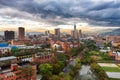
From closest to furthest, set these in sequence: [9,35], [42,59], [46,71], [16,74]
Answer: [16,74]
[46,71]
[42,59]
[9,35]

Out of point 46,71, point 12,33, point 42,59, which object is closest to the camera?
point 46,71

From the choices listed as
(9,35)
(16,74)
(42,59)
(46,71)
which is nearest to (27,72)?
(16,74)

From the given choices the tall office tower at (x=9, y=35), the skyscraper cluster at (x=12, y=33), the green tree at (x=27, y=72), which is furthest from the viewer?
the tall office tower at (x=9, y=35)

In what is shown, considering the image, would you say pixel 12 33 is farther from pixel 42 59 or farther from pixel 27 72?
pixel 27 72

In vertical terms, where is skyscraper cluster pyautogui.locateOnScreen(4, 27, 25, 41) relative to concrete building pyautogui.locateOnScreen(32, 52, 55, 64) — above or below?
above

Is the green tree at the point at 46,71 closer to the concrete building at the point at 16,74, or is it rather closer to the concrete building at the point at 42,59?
the concrete building at the point at 16,74

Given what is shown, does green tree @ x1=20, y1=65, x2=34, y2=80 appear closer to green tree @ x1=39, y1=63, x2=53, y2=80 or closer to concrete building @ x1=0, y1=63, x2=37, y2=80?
concrete building @ x1=0, y1=63, x2=37, y2=80

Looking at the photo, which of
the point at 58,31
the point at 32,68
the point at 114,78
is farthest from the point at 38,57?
the point at 58,31


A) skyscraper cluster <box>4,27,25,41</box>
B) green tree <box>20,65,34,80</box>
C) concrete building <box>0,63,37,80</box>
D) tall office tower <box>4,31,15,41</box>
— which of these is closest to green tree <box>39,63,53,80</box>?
concrete building <box>0,63,37,80</box>

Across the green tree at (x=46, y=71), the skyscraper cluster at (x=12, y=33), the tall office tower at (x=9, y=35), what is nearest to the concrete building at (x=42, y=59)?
the green tree at (x=46, y=71)

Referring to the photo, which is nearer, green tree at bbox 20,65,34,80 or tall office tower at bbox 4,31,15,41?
green tree at bbox 20,65,34,80

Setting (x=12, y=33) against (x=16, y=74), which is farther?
(x=12, y=33)
